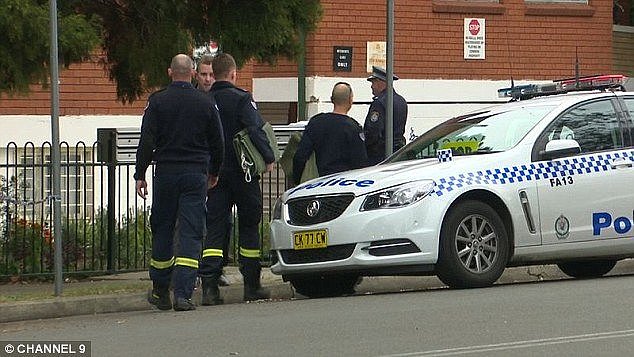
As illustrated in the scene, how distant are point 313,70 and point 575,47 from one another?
15.3ft

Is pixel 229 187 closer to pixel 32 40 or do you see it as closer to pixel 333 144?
pixel 333 144

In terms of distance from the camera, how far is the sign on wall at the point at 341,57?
76.6 ft

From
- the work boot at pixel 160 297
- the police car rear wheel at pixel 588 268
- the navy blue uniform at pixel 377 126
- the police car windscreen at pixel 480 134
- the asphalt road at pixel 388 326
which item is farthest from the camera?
the navy blue uniform at pixel 377 126

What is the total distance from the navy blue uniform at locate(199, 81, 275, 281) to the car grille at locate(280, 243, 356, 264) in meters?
0.34

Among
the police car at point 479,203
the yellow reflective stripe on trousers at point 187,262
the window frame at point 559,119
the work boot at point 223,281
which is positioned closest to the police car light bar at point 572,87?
the police car at point 479,203

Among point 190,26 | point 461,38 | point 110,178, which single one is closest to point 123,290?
point 110,178

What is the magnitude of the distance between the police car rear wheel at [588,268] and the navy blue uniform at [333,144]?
2.17 m

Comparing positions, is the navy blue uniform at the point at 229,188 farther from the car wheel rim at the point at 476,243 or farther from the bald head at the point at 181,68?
the car wheel rim at the point at 476,243

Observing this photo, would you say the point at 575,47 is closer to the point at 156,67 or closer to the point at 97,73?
the point at 97,73

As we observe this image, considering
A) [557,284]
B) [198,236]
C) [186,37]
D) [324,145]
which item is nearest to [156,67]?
[186,37]

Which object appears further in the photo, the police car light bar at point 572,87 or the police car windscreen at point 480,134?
the police car light bar at point 572,87

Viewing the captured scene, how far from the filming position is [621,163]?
12.7m

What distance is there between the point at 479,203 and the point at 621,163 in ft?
4.91

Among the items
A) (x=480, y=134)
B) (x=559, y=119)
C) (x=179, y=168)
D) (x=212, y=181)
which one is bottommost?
(x=212, y=181)
